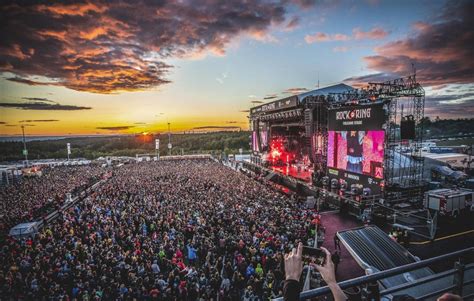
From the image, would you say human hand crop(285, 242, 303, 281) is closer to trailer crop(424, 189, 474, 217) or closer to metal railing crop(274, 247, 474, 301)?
metal railing crop(274, 247, 474, 301)

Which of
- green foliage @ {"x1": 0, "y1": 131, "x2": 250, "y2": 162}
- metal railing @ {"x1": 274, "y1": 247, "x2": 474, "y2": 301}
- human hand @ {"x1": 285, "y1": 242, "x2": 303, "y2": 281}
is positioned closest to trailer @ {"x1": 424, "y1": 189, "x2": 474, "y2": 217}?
metal railing @ {"x1": 274, "y1": 247, "x2": 474, "y2": 301}

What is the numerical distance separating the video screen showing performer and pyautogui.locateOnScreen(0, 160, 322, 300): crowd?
18.2 ft

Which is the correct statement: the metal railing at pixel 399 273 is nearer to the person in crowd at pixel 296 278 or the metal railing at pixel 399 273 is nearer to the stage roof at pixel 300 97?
the person in crowd at pixel 296 278

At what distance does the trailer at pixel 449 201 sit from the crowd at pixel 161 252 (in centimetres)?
748

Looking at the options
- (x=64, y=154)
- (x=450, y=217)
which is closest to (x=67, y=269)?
(x=450, y=217)

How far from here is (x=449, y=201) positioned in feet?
46.7

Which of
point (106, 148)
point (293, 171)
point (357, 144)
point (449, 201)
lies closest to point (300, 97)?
point (357, 144)

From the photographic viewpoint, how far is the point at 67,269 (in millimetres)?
8992

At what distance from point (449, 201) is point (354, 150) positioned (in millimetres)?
6098

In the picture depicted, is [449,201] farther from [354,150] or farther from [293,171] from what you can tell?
[293,171]

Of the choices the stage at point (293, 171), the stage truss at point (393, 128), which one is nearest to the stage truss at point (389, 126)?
the stage truss at point (393, 128)

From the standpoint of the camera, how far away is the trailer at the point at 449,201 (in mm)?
14173

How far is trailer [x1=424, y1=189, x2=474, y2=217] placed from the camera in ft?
46.5

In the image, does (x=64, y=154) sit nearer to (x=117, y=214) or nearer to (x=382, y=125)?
(x=117, y=214)
